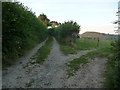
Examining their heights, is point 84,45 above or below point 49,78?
above

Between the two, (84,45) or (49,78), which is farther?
(84,45)

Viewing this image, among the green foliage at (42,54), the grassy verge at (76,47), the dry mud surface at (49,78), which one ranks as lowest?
the dry mud surface at (49,78)

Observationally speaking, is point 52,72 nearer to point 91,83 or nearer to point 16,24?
point 91,83

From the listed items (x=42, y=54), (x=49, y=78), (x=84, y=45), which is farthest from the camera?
(x=84, y=45)

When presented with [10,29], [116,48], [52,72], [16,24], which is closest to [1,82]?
[52,72]

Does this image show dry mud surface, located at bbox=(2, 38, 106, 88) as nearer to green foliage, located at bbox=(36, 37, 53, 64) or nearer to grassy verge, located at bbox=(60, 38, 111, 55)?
green foliage, located at bbox=(36, 37, 53, 64)

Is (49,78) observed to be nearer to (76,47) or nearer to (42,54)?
(42,54)

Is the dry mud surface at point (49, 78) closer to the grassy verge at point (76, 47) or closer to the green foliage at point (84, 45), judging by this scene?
the grassy verge at point (76, 47)

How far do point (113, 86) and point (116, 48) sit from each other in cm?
143

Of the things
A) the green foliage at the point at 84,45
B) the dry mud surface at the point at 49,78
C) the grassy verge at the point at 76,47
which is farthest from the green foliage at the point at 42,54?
the green foliage at the point at 84,45

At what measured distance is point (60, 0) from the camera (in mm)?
12133

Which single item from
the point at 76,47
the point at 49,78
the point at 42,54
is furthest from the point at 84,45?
the point at 49,78

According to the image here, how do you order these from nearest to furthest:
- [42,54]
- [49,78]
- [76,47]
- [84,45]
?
[49,78] → [42,54] → [76,47] → [84,45]

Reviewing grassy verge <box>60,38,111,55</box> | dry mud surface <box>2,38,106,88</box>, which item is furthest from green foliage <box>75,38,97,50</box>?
dry mud surface <box>2,38,106,88</box>
